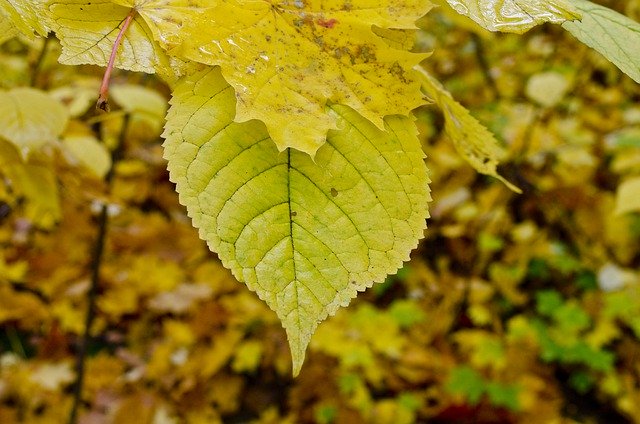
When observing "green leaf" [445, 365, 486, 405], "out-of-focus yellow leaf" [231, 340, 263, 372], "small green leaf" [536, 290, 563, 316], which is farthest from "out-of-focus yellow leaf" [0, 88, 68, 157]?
"small green leaf" [536, 290, 563, 316]

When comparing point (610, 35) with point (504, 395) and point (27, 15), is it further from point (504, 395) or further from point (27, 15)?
point (504, 395)

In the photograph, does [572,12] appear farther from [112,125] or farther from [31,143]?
[112,125]

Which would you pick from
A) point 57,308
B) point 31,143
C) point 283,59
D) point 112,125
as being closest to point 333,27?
point 283,59

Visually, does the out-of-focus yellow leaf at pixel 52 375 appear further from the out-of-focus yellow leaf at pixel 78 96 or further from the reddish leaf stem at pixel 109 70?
the reddish leaf stem at pixel 109 70

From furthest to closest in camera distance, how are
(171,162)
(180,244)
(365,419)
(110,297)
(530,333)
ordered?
(180,244)
(110,297)
(530,333)
(365,419)
(171,162)

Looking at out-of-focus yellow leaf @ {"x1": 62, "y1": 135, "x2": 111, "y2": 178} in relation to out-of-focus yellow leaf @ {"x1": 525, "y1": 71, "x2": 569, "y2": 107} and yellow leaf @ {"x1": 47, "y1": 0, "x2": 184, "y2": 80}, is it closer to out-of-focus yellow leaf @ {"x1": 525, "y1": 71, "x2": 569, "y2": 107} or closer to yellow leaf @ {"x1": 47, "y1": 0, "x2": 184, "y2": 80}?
yellow leaf @ {"x1": 47, "y1": 0, "x2": 184, "y2": 80}

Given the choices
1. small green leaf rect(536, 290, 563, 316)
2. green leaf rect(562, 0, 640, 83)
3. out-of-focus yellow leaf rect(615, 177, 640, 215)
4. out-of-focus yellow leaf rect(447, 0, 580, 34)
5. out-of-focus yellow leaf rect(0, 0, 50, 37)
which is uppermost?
out-of-focus yellow leaf rect(447, 0, 580, 34)

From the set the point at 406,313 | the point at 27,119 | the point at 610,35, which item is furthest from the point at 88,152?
the point at 406,313

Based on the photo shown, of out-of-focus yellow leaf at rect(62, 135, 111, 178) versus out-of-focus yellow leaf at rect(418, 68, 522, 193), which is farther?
out-of-focus yellow leaf at rect(62, 135, 111, 178)
